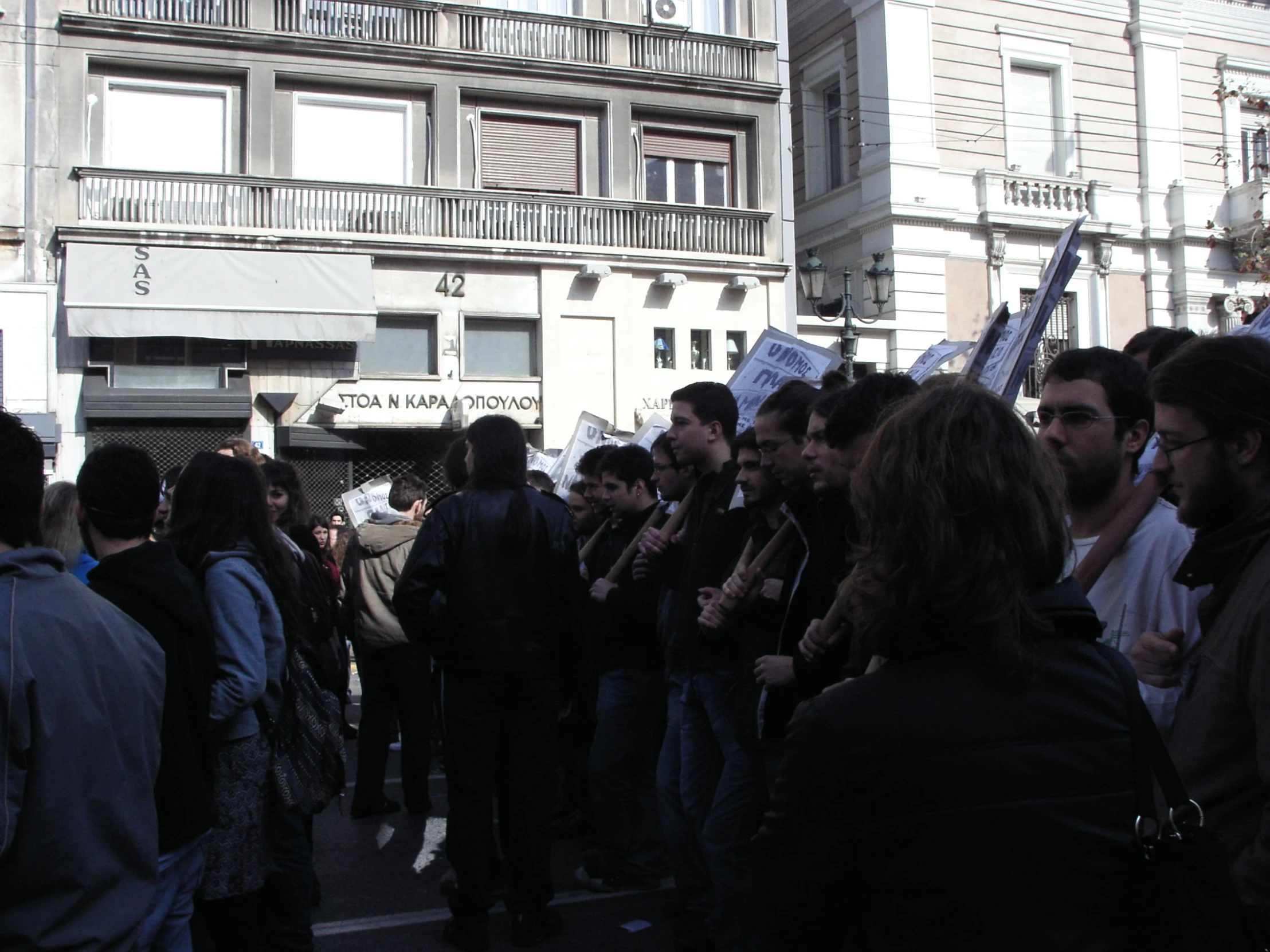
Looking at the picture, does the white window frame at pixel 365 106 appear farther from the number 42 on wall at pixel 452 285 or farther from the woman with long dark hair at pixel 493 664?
the woman with long dark hair at pixel 493 664

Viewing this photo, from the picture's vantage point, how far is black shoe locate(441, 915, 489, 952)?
4.71 m

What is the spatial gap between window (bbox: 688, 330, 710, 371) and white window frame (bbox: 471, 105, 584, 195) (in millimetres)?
3233

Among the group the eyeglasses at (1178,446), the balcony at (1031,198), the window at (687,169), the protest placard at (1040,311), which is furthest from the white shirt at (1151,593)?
the balcony at (1031,198)

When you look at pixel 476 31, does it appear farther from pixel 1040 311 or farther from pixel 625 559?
pixel 1040 311

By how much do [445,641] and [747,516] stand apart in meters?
1.38

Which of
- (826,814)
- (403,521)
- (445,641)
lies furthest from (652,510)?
(826,814)

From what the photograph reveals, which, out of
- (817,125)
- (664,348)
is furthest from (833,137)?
(664,348)

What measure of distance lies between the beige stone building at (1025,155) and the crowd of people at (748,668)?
52.9ft

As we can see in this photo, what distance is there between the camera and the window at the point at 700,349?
21.1 metres

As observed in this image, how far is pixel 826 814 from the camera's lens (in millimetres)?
1595

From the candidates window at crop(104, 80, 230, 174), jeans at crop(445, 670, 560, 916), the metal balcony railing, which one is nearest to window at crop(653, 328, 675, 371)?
window at crop(104, 80, 230, 174)

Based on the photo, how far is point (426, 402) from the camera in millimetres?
19359

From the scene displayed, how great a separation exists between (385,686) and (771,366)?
3.11 meters

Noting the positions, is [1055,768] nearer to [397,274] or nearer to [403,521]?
[403,521]
